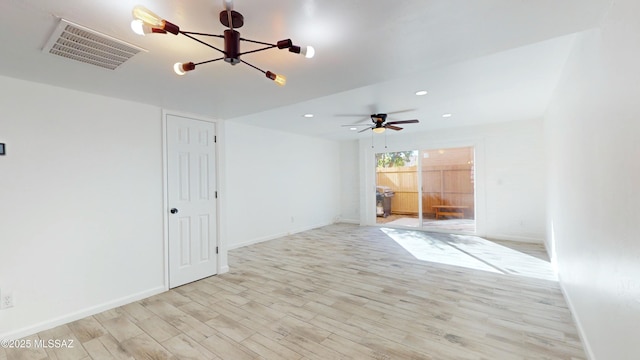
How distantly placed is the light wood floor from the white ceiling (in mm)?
2255

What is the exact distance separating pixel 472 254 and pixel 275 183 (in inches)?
162

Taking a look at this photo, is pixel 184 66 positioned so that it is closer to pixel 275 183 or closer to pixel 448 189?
pixel 275 183

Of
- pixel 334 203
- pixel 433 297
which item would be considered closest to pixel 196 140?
pixel 433 297

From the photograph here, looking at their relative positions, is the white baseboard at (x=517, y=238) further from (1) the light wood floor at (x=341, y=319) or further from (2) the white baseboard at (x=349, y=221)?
(2) the white baseboard at (x=349, y=221)

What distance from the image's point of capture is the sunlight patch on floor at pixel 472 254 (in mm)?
3815

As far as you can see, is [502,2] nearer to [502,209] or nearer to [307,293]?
[307,293]

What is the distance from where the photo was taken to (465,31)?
1704 millimetres

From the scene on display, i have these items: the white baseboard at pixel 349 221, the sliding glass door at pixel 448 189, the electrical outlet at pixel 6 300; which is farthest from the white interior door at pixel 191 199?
the sliding glass door at pixel 448 189

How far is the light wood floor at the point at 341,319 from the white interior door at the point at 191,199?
302mm

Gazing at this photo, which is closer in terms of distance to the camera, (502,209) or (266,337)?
(266,337)

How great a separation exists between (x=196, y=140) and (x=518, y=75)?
403 centimetres

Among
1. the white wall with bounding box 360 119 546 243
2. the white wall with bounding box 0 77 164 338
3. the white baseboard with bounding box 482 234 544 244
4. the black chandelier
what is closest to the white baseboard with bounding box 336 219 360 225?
the white wall with bounding box 360 119 546 243

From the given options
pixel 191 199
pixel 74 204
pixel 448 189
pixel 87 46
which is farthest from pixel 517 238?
pixel 74 204

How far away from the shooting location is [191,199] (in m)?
3.64
